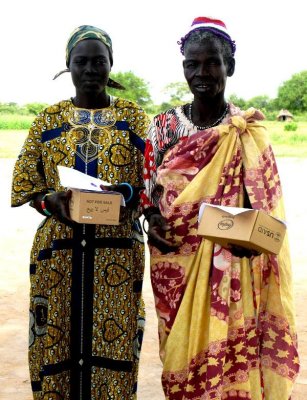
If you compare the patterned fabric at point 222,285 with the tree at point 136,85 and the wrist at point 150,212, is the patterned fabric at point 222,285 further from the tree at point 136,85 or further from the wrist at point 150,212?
the tree at point 136,85

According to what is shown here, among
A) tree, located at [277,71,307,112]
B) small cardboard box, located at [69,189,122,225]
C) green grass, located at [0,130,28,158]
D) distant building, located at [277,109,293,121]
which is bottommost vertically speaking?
green grass, located at [0,130,28,158]

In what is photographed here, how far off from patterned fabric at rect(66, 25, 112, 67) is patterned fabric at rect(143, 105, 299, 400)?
58 centimetres

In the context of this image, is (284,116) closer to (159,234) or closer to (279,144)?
(279,144)

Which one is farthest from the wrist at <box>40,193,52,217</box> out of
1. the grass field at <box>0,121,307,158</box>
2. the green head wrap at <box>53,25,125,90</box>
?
the grass field at <box>0,121,307,158</box>

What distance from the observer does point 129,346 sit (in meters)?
3.37

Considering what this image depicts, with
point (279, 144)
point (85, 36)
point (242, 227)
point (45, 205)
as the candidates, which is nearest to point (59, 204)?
point (45, 205)

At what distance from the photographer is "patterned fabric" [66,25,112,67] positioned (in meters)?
3.17

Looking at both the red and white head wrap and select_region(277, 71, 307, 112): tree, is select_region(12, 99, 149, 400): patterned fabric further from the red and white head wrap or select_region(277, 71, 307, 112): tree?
select_region(277, 71, 307, 112): tree

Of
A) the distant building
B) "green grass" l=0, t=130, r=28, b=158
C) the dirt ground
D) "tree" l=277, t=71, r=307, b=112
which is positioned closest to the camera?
the dirt ground

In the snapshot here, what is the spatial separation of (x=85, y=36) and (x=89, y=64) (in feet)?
0.48

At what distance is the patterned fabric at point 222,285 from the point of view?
2816 millimetres

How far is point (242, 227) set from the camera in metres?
2.54

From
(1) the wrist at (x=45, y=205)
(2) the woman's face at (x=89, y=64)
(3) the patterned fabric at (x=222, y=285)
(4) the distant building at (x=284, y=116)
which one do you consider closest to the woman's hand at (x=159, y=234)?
(3) the patterned fabric at (x=222, y=285)

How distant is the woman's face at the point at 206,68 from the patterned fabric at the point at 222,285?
0.55 feet
